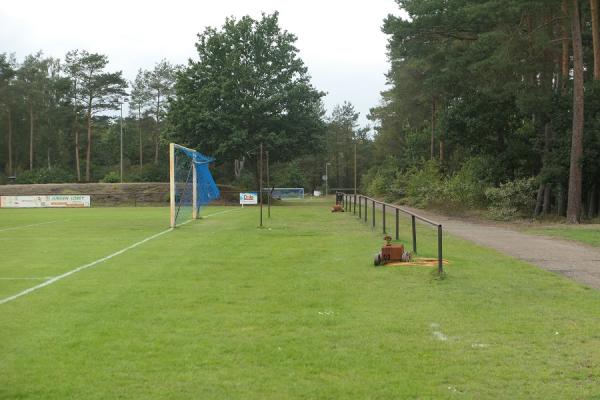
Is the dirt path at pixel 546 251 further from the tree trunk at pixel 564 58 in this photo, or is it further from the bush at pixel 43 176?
the bush at pixel 43 176

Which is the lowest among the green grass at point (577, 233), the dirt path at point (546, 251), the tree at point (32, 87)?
the dirt path at point (546, 251)

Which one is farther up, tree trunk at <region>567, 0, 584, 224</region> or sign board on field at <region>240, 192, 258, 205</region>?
tree trunk at <region>567, 0, 584, 224</region>

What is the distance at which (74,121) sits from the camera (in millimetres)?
74312

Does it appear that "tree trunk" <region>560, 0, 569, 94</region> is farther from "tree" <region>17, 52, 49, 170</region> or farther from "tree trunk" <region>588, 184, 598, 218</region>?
"tree" <region>17, 52, 49, 170</region>

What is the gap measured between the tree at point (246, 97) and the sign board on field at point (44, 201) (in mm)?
9244

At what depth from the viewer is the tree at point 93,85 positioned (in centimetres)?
7306

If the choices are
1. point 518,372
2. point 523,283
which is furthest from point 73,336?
point 523,283

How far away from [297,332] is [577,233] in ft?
52.5

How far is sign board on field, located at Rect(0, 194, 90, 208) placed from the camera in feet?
161

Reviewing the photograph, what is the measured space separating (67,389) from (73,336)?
5.96 ft

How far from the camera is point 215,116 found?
155ft

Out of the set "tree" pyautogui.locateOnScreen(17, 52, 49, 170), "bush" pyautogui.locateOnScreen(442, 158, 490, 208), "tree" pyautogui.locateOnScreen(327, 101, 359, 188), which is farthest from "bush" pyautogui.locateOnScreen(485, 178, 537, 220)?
"tree" pyautogui.locateOnScreen(327, 101, 359, 188)

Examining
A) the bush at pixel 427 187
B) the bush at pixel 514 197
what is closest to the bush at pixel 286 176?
the bush at pixel 427 187

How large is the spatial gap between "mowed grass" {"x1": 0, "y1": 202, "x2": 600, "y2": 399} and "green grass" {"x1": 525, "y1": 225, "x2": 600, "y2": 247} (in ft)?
21.5
